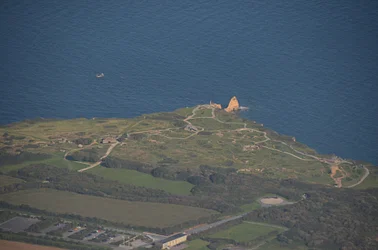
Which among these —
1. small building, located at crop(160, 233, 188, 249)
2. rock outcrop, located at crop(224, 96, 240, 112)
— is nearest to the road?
small building, located at crop(160, 233, 188, 249)

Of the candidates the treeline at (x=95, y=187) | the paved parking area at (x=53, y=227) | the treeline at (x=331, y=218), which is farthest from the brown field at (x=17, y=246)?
the treeline at (x=331, y=218)

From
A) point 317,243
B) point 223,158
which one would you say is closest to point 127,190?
point 223,158

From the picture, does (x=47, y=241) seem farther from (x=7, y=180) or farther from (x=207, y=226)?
(x=7, y=180)

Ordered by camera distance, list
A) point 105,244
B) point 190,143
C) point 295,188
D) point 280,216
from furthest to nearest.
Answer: point 190,143 < point 295,188 < point 280,216 < point 105,244

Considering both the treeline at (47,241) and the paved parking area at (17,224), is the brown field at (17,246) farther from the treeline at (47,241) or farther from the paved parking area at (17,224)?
the paved parking area at (17,224)

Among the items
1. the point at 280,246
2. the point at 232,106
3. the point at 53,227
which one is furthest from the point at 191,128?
Answer: the point at 280,246

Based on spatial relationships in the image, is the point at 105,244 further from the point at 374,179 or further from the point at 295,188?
the point at 374,179
